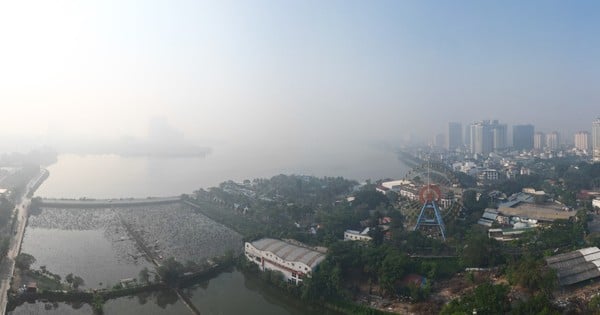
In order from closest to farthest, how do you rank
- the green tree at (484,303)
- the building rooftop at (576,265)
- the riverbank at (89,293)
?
A: the green tree at (484,303)
the building rooftop at (576,265)
the riverbank at (89,293)

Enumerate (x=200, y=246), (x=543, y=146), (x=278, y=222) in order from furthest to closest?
(x=543, y=146)
(x=278, y=222)
(x=200, y=246)

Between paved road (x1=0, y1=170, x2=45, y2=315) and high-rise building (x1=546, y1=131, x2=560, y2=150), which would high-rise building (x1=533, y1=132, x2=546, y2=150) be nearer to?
high-rise building (x1=546, y1=131, x2=560, y2=150)

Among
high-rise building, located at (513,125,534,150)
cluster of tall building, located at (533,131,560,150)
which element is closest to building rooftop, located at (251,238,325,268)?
high-rise building, located at (513,125,534,150)

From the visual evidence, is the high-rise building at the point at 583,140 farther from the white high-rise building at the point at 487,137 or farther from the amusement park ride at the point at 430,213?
the amusement park ride at the point at 430,213

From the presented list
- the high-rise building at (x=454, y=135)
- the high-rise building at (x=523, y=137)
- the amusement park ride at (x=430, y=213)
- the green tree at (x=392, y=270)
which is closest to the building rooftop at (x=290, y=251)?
the green tree at (x=392, y=270)

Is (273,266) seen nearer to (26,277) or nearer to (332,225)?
(332,225)

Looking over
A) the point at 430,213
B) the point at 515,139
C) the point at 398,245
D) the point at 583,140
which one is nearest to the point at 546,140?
the point at 515,139

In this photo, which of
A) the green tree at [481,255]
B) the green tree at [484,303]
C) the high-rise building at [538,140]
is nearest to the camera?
the green tree at [484,303]

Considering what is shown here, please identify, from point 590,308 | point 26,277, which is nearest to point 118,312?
point 26,277
